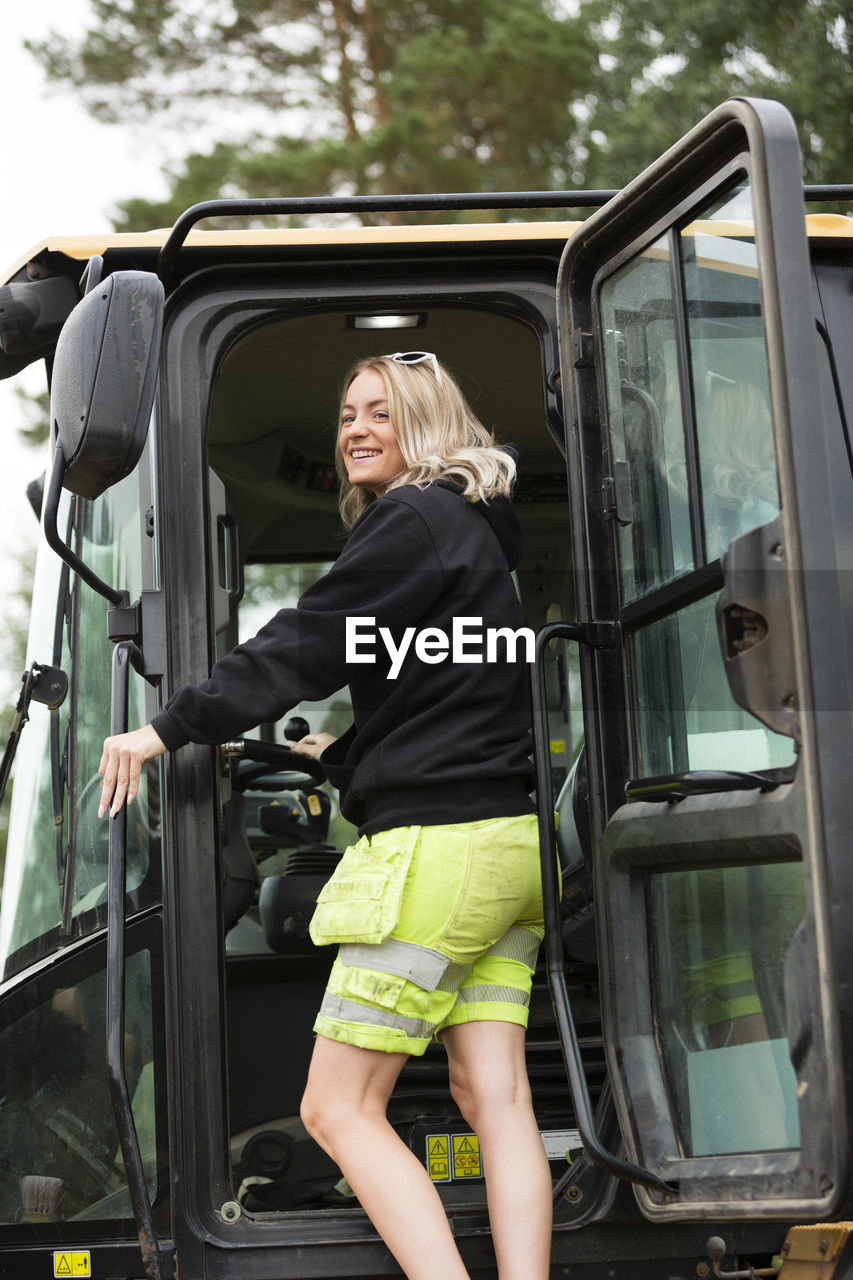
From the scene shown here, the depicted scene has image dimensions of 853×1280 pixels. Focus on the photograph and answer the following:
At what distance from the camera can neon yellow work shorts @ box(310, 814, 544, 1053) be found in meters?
2.32

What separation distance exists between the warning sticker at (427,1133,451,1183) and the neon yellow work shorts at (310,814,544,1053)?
46cm

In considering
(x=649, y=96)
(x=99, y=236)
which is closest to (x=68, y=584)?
(x=99, y=236)

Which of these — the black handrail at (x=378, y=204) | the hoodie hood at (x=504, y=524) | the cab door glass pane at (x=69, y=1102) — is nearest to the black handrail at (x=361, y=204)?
the black handrail at (x=378, y=204)

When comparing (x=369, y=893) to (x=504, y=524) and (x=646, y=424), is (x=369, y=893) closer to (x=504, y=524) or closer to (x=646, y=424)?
(x=504, y=524)

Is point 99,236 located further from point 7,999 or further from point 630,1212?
point 630,1212

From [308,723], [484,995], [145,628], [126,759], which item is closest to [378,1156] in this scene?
[484,995]

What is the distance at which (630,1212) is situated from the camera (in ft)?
7.91

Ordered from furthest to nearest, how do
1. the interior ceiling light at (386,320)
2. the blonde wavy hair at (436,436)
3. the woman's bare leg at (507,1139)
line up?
the interior ceiling light at (386,320)
the blonde wavy hair at (436,436)
the woman's bare leg at (507,1139)

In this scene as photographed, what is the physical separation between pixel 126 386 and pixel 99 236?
0.54 meters

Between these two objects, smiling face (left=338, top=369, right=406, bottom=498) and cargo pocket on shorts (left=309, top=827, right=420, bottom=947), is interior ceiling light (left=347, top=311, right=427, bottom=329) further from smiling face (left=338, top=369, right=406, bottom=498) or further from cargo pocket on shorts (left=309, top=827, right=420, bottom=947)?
cargo pocket on shorts (left=309, top=827, right=420, bottom=947)

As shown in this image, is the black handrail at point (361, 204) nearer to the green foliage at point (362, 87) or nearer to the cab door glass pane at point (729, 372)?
the cab door glass pane at point (729, 372)

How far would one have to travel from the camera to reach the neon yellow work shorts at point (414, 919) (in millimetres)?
2316

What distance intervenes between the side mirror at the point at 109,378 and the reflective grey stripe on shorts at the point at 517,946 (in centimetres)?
103

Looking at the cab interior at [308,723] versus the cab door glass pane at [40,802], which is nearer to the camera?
the cab door glass pane at [40,802]
